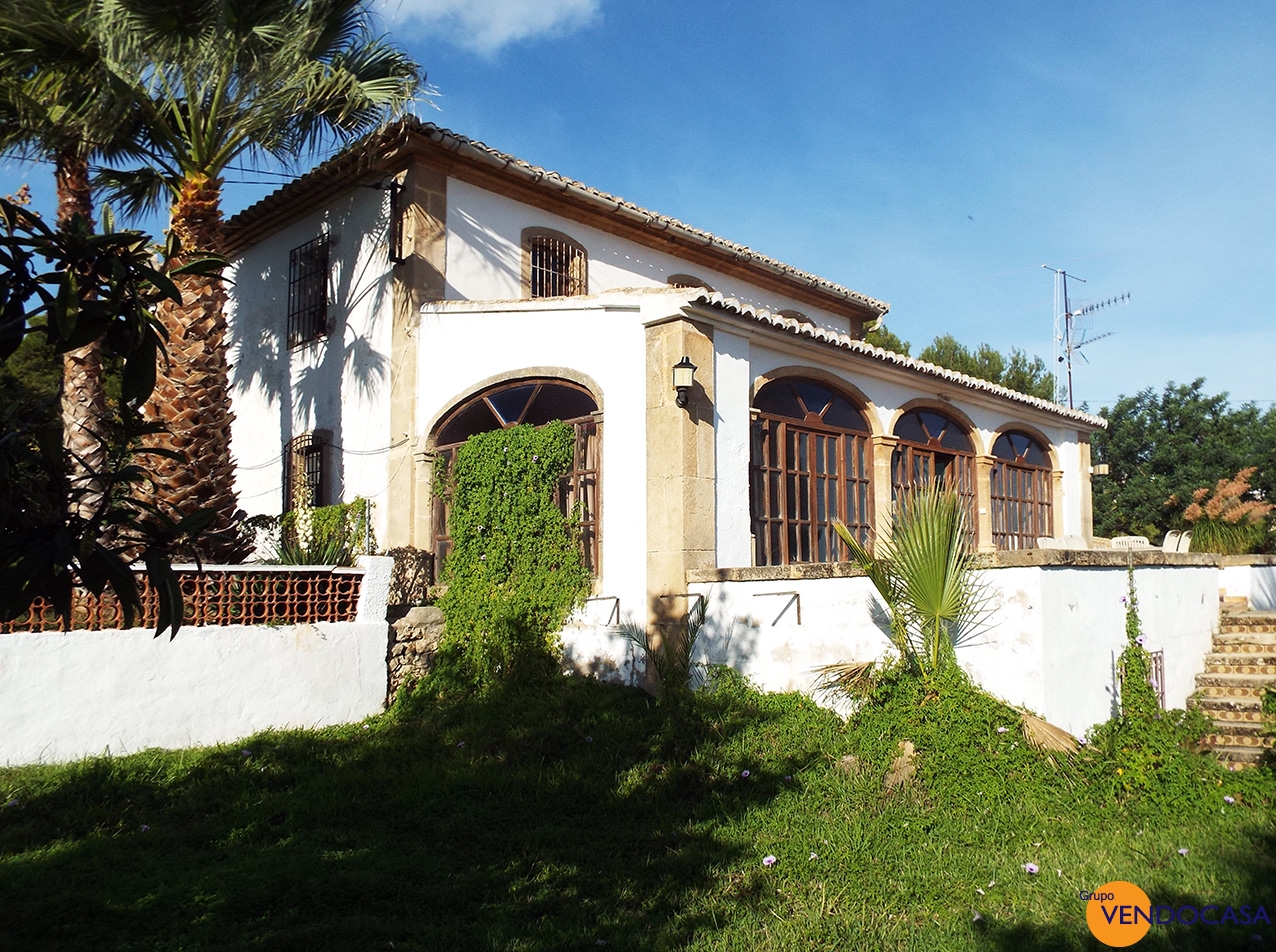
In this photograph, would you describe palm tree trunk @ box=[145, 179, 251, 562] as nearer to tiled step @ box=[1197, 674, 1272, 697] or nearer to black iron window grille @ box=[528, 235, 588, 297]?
black iron window grille @ box=[528, 235, 588, 297]

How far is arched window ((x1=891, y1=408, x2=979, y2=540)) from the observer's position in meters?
12.8

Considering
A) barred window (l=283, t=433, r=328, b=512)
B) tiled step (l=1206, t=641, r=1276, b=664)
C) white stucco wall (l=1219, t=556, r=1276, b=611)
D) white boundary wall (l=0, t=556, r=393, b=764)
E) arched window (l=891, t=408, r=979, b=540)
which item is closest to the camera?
white boundary wall (l=0, t=556, r=393, b=764)

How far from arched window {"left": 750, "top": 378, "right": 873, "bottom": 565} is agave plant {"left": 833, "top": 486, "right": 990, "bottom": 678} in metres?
3.05

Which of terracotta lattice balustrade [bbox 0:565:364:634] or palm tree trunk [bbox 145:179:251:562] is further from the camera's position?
palm tree trunk [bbox 145:179:251:562]

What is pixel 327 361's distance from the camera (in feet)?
44.6

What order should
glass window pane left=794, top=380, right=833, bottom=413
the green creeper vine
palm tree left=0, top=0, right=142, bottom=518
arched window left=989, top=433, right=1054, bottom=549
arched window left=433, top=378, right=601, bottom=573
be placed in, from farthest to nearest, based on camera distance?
arched window left=989, top=433, right=1054, bottom=549, glass window pane left=794, top=380, right=833, bottom=413, arched window left=433, top=378, right=601, bottom=573, palm tree left=0, top=0, right=142, bottom=518, the green creeper vine

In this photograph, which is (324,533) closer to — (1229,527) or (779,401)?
(779,401)

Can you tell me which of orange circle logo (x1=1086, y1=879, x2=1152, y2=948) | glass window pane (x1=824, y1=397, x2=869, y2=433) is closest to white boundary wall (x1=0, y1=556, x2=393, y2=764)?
glass window pane (x1=824, y1=397, x2=869, y2=433)

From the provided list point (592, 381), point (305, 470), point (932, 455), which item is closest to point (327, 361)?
point (305, 470)

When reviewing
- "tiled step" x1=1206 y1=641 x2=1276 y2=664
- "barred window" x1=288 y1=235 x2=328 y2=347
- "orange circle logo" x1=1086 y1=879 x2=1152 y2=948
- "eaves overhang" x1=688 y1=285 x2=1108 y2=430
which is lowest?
"orange circle logo" x1=1086 y1=879 x2=1152 y2=948

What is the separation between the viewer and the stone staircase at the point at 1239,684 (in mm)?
7758

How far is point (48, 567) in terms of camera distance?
259cm

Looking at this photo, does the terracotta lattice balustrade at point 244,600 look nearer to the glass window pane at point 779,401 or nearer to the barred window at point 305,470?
the barred window at point 305,470

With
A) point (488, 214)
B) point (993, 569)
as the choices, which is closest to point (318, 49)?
point (488, 214)
